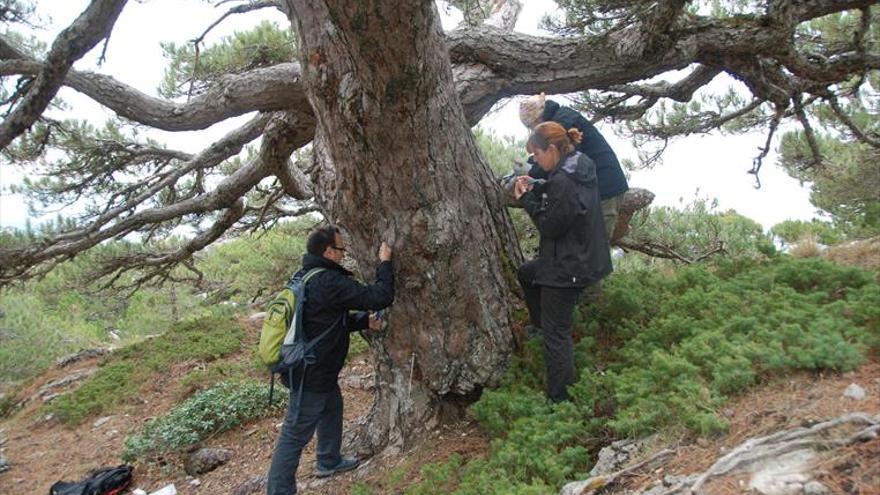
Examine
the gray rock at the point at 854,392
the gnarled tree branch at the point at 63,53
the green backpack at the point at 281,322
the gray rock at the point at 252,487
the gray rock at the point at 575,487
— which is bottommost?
the gray rock at the point at 252,487

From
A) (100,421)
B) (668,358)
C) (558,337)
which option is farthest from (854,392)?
(100,421)

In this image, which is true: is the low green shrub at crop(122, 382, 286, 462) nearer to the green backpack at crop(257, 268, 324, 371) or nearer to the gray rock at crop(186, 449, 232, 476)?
the gray rock at crop(186, 449, 232, 476)

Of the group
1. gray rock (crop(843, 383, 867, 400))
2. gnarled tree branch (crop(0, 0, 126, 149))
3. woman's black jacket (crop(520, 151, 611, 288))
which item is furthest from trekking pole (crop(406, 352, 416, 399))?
gnarled tree branch (crop(0, 0, 126, 149))

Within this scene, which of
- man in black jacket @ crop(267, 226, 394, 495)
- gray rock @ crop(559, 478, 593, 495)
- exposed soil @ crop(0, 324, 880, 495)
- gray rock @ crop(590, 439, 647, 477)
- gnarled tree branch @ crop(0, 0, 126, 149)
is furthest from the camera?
man in black jacket @ crop(267, 226, 394, 495)

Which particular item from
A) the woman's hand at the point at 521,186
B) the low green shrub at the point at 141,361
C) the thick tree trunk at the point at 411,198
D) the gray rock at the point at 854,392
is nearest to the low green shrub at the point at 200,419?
the low green shrub at the point at 141,361

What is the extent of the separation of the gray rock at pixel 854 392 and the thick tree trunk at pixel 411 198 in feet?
7.93

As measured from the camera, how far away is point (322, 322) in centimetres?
468

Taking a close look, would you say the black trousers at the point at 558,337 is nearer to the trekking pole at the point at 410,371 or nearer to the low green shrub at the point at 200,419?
the trekking pole at the point at 410,371

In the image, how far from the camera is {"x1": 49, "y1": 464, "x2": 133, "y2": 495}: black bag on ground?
21.1 ft

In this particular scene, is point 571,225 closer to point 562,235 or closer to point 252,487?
point 562,235

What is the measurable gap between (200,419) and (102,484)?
4.18ft

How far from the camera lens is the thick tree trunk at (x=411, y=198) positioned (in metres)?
4.04

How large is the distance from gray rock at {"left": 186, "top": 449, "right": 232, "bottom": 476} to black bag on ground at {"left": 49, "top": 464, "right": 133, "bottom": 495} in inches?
24.9

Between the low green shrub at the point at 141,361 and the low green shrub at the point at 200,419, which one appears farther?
the low green shrub at the point at 141,361
